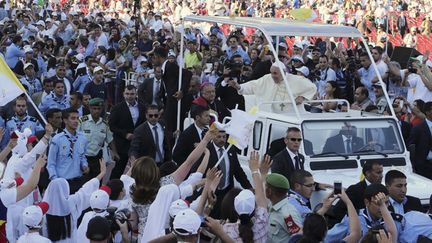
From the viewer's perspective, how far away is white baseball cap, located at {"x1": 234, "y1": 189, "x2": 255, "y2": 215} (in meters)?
7.07

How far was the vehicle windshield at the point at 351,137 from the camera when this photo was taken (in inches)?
445

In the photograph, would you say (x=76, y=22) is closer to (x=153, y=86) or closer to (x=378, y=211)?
(x=153, y=86)

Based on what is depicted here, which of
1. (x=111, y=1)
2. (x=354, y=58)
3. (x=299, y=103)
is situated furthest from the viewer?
(x=111, y=1)

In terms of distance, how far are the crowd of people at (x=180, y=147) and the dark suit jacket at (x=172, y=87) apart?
0.07 feet

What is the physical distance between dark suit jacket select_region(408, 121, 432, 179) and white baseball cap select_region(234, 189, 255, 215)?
6.06 m

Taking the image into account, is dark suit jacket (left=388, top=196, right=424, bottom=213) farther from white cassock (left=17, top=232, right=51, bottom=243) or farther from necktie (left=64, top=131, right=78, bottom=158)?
necktie (left=64, top=131, right=78, bottom=158)

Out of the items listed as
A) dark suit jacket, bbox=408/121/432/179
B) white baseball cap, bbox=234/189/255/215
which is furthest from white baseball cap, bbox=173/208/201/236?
dark suit jacket, bbox=408/121/432/179

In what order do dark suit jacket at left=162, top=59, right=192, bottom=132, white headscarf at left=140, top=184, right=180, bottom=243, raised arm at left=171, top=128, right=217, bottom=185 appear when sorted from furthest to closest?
dark suit jacket at left=162, top=59, right=192, bottom=132 → raised arm at left=171, top=128, right=217, bottom=185 → white headscarf at left=140, top=184, right=180, bottom=243

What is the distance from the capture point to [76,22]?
89.3 ft

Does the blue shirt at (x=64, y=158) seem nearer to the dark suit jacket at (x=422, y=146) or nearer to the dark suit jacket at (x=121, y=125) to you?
the dark suit jacket at (x=121, y=125)

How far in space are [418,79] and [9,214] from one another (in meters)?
9.38

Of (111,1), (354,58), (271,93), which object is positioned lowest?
(111,1)

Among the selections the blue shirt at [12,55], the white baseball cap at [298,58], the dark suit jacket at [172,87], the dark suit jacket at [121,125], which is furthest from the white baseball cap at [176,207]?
the blue shirt at [12,55]

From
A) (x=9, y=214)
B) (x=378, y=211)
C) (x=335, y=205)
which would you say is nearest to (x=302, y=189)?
(x=335, y=205)
